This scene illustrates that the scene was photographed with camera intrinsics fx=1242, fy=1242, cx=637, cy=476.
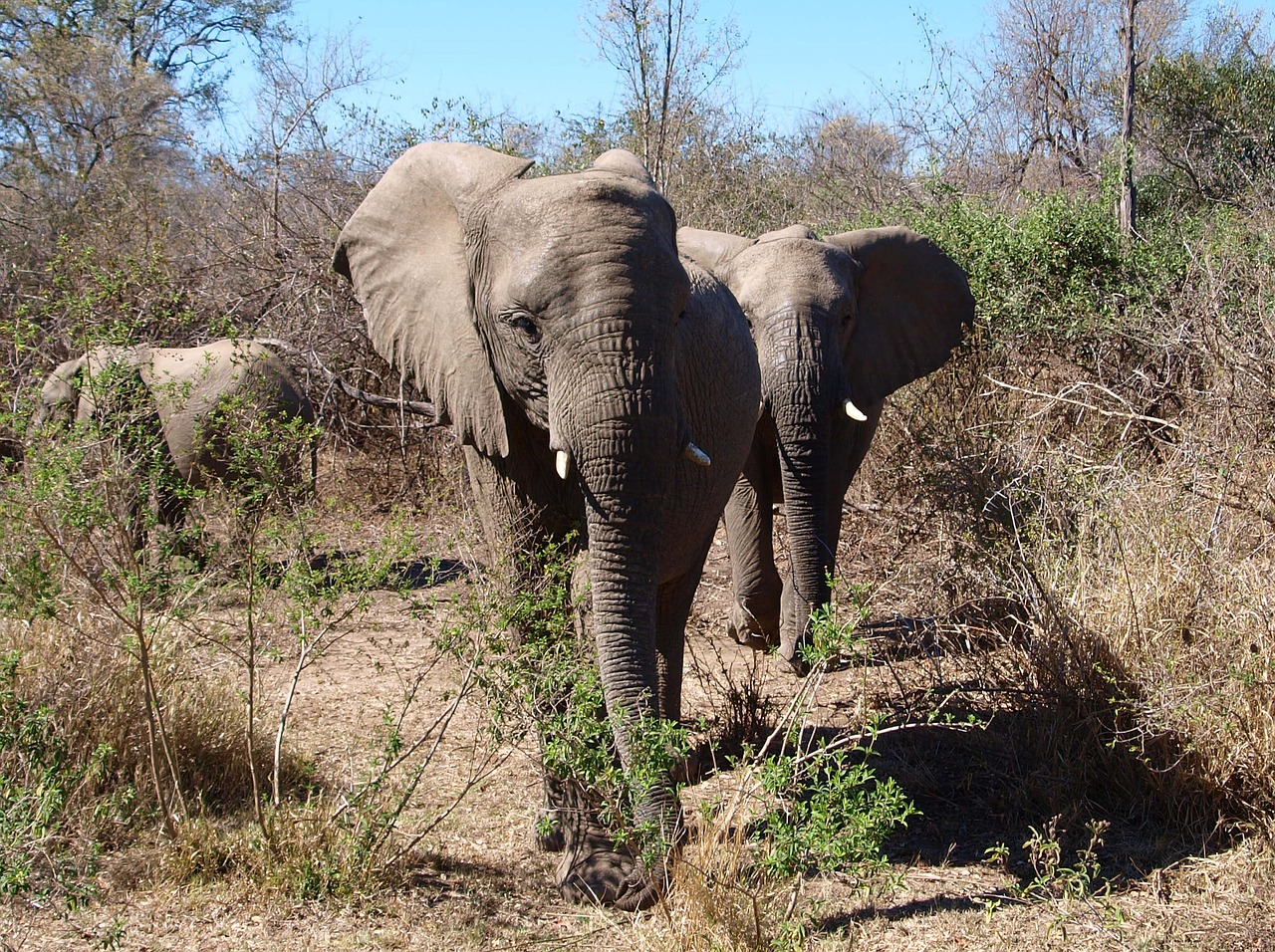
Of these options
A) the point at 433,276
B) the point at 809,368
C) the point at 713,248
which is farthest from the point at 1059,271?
Result: the point at 433,276

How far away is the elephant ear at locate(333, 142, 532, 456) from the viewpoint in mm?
4332

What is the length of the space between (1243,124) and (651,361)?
13419mm

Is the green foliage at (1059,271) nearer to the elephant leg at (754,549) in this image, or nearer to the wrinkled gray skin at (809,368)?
the wrinkled gray skin at (809,368)

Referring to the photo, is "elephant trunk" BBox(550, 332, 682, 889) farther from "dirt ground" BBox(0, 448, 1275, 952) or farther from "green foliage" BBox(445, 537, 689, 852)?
"dirt ground" BBox(0, 448, 1275, 952)

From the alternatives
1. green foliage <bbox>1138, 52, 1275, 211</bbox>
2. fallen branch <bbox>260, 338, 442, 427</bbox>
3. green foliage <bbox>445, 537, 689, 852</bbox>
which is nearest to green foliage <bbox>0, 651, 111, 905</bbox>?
green foliage <bbox>445, 537, 689, 852</bbox>

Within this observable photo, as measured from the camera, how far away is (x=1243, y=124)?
14570 mm

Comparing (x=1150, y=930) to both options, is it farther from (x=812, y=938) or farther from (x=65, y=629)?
(x=65, y=629)

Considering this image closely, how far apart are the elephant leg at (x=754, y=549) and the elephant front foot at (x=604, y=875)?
2.81m

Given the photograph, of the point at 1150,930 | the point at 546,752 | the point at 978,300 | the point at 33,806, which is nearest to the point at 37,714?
the point at 33,806

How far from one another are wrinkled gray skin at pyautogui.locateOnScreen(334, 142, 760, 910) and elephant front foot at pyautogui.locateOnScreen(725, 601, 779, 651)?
2132mm

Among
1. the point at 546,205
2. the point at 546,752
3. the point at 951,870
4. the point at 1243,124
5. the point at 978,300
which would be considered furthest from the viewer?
the point at 1243,124

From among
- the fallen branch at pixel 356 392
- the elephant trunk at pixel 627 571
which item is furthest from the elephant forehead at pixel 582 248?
the fallen branch at pixel 356 392

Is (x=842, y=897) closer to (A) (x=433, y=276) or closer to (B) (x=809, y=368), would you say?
(A) (x=433, y=276)

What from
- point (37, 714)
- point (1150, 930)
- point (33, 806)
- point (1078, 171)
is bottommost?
point (1150, 930)
